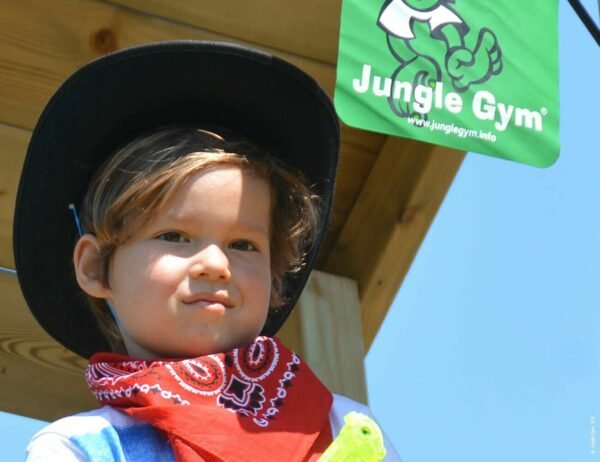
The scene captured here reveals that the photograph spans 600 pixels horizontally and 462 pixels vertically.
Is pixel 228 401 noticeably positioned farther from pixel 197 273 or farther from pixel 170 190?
pixel 170 190

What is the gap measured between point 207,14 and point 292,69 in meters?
0.47

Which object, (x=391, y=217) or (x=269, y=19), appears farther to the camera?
(x=391, y=217)

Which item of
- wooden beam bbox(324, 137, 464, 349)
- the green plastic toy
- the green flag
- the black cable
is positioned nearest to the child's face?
the green plastic toy

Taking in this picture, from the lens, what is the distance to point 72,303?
1.79m

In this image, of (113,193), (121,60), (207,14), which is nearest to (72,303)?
(113,193)

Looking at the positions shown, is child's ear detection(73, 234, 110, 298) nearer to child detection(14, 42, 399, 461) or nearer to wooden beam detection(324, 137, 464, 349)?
child detection(14, 42, 399, 461)

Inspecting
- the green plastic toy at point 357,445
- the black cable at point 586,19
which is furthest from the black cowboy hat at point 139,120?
the green plastic toy at point 357,445

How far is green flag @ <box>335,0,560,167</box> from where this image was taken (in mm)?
1946

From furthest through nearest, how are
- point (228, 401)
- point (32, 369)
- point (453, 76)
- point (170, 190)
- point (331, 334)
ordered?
point (32, 369), point (331, 334), point (453, 76), point (170, 190), point (228, 401)

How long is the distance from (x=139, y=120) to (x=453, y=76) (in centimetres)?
57

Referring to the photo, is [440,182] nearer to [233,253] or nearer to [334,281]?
[334,281]

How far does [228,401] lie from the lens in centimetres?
143

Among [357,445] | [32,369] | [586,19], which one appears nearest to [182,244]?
[357,445]

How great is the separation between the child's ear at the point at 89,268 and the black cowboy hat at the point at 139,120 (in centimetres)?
9
